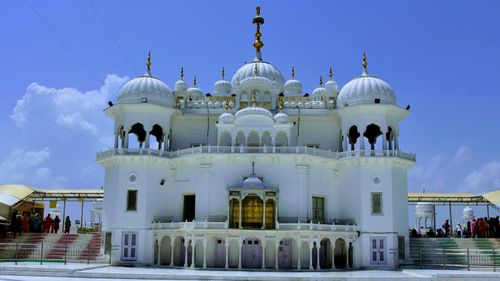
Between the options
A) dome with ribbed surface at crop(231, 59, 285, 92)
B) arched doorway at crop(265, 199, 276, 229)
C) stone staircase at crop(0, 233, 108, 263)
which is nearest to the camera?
arched doorway at crop(265, 199, 276, 229)

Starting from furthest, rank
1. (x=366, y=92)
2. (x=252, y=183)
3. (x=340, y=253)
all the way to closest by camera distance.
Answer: (x=366, y=92) → (x=340, y=253) → (x=252, y=183)

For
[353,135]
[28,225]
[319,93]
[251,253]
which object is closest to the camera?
[251,253]

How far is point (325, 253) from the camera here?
39062 millimetres

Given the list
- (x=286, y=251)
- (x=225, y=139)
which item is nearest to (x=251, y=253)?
(x=286, y=251)

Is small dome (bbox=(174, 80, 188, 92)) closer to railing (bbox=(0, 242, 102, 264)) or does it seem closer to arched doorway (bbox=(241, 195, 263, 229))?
arched doorway (bbox=(241, 195, 263, 229))

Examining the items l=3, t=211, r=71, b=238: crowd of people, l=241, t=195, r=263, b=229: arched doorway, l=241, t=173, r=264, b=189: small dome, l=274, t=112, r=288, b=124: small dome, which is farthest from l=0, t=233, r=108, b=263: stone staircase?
l=274, t=112, r=288, b=124: small dome

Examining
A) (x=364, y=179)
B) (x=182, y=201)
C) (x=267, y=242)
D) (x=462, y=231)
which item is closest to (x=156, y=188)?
(x=182, y=201)

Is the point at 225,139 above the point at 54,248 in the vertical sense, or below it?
above

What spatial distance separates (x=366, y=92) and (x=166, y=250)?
17504mm

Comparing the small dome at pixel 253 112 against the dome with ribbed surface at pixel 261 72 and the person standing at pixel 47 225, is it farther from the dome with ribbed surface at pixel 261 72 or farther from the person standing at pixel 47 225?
the person standing at pixel 47 225

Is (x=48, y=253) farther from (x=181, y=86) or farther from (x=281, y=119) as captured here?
(x=281, y=119)

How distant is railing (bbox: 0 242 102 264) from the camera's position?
38.0 metres

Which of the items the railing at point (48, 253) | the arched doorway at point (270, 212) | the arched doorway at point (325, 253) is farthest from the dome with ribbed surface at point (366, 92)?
the railing at point (48, 253)

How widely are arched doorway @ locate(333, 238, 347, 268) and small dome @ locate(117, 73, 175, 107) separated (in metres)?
15.3
